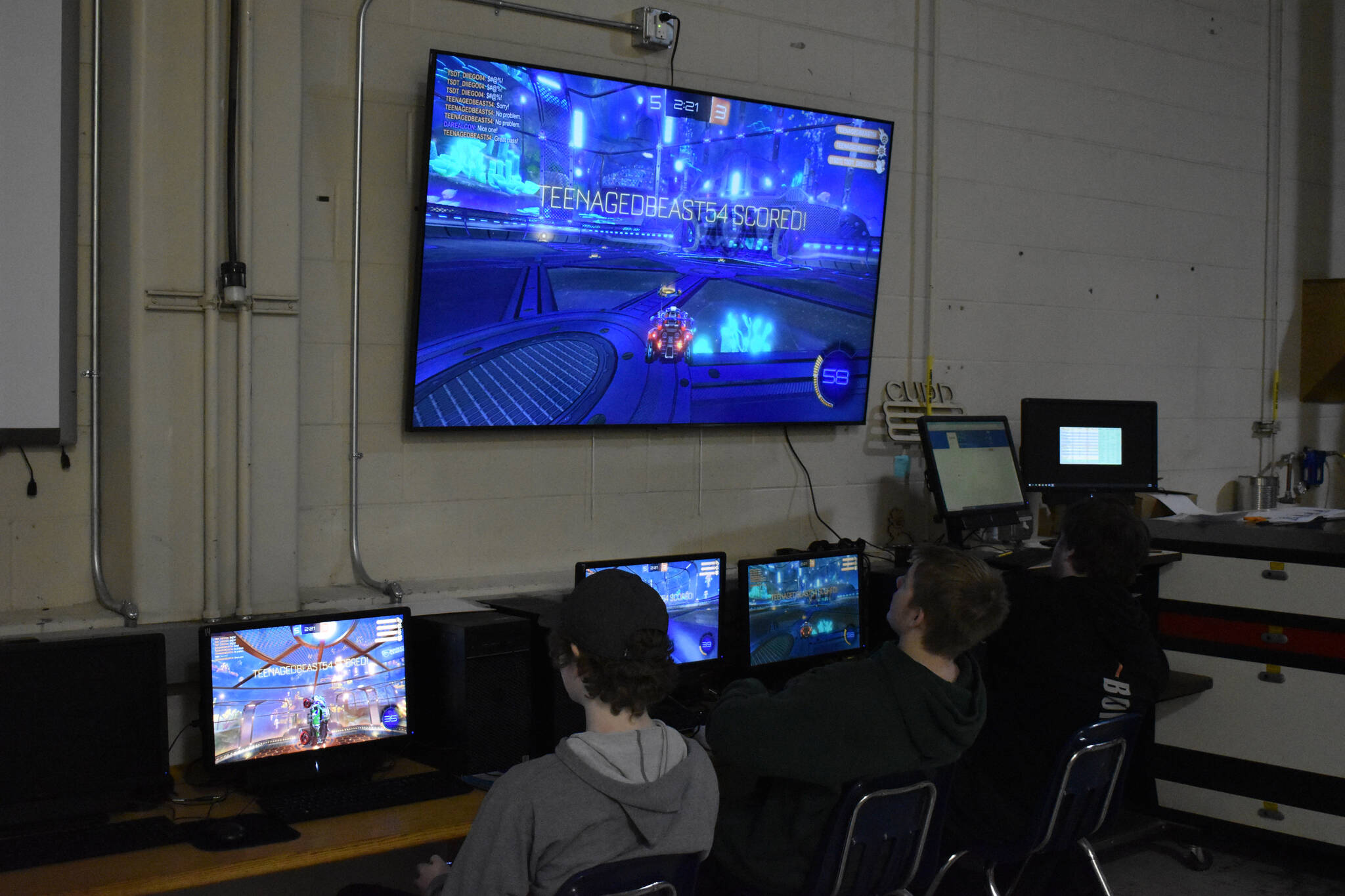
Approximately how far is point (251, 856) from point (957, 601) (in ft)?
4.50

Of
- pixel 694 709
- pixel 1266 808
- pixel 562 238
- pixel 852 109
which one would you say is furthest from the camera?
pixel 852 109

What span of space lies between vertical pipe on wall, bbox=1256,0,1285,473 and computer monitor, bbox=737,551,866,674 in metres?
3.03

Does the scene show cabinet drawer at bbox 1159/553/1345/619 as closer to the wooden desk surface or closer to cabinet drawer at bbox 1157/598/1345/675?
cabinet drawer at bbox 1157/598/1345/675

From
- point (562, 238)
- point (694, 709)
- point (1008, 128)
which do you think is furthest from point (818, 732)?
point (1008, 128)

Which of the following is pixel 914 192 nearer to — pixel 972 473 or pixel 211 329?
pixel 972 473

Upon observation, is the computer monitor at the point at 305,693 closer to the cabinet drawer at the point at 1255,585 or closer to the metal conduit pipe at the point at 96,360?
the metal conduit pipe at the point at 96,360

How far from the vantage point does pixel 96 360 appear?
99.2 inches

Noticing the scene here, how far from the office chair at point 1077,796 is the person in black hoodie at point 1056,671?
43 millimetres

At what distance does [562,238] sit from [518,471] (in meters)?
0.69

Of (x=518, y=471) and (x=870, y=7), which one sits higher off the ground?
(x=870, y=7)

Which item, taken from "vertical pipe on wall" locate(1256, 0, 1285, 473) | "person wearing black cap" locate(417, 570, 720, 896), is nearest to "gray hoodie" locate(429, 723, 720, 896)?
"person wearing black cap" locate(417, 570, 720, 896)

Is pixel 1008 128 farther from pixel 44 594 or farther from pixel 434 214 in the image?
pixel 44 594

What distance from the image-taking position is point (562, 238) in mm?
3096

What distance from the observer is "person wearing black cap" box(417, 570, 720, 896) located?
5.11 feet
